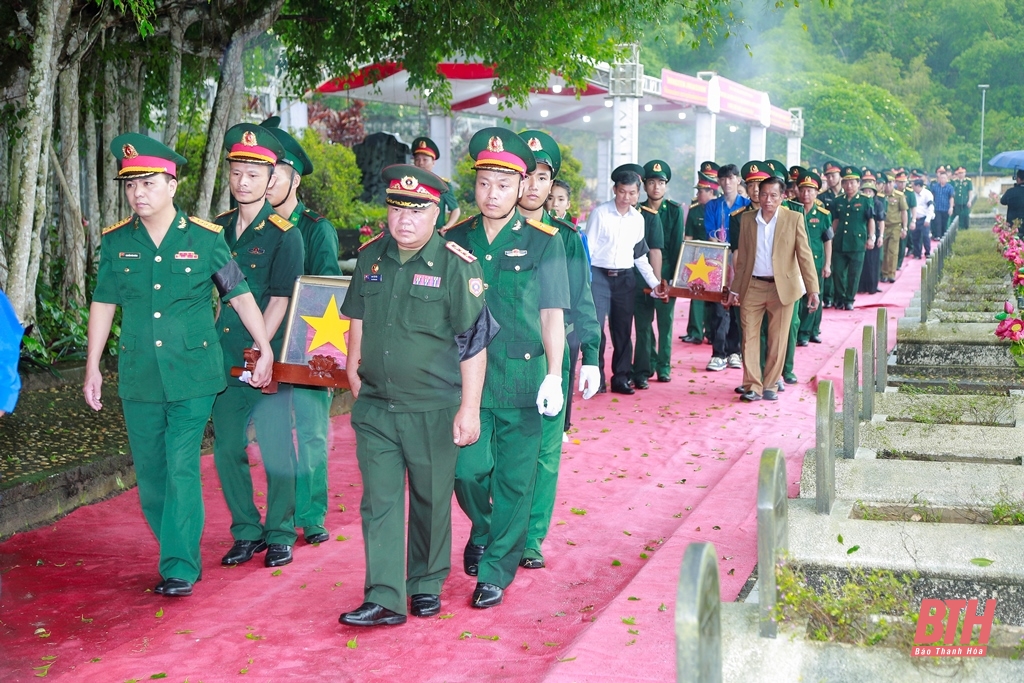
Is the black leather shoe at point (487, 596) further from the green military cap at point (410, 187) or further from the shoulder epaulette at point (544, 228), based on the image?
the green military cap at point (410, 187)

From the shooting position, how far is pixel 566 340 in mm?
6023

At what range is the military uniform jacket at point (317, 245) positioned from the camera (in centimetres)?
614

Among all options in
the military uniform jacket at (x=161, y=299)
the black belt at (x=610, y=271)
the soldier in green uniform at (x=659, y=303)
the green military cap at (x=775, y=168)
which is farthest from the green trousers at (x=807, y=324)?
the military uniform jacket at (x=161, y=299)

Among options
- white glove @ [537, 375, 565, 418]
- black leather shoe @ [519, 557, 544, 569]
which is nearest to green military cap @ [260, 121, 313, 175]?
white glove @ [537, 375, 565, 418]

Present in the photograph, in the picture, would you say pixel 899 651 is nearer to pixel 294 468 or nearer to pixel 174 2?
pixel 294 468

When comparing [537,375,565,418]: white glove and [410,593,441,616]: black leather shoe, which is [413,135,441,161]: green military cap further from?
[410,593,441,616]: black leather shoe

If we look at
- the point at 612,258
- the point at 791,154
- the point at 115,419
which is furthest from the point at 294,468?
the point at 791,154

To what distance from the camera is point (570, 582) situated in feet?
18.3

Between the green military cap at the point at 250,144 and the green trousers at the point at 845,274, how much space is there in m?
12.9

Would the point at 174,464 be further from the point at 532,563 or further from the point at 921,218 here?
the point at 921,218

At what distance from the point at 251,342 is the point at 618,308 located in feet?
16.5

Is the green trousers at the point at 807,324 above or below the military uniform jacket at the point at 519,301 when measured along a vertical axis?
below

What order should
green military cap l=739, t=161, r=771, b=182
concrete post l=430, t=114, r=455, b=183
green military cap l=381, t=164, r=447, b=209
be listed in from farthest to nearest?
concrete post l=430, t=114, r=455, b=183 < green military cap l=739, t=161, r=771, b=182 < green military cap l=381, t=164, r=447, b=209

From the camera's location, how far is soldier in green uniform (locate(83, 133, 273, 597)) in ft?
17.4
